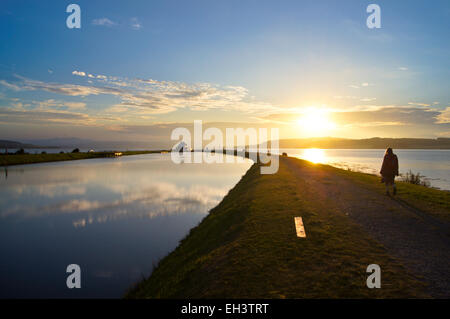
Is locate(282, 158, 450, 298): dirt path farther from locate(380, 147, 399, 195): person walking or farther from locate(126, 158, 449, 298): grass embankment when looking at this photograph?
locate(380, 147, 399, 195): person walking

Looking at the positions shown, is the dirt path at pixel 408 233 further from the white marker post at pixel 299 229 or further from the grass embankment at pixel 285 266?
the white marker post at pixel 299 229

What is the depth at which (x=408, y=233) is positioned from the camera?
967cm

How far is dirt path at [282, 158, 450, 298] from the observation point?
665cm

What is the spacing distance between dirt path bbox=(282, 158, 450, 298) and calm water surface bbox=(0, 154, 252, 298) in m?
10.3

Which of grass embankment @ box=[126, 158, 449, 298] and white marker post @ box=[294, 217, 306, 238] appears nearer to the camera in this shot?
grass embankment @ box=[126, 158, 449, 298]

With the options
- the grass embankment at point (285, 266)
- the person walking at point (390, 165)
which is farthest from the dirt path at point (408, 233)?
the person walking at point (390, 165)

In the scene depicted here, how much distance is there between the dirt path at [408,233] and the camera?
21.8 ft

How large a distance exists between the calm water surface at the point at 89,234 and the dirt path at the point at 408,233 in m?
10.3

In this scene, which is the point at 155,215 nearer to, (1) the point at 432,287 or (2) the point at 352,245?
(2) the point at 352,245

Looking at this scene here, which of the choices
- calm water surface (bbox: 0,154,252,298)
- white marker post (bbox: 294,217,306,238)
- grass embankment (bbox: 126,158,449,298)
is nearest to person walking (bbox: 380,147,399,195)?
grass embankment (bbox: 126,158,449,298)

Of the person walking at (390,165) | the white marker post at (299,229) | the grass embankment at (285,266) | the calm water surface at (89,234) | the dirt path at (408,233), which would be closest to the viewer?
the grass embankment at (285,266)

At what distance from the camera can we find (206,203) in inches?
1041

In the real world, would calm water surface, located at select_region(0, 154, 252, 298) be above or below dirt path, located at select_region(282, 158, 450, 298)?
below
